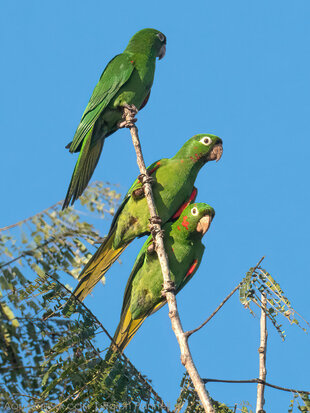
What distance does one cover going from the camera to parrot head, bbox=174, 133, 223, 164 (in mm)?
4340

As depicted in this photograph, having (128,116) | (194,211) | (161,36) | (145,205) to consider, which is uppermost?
(161,36)

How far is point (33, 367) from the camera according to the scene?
3229 millimetres

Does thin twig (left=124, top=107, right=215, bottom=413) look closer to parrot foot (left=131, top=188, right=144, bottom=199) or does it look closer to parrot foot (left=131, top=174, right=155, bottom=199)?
parrot foot (left=131, top=174, right=155, bottom=199)

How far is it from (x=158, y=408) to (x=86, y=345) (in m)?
0.46

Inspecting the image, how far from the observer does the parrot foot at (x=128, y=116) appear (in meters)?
4.58

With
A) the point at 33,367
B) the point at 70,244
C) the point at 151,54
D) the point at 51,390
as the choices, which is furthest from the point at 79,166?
the point at 51,390

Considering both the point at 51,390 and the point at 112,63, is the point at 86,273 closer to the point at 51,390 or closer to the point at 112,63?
the point at 51,390

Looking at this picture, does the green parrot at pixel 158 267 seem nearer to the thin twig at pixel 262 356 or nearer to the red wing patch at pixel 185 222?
the red wing patch at pixel 185 222

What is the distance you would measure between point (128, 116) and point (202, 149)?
733mm

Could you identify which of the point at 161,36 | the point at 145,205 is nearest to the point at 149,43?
the point at 161,36

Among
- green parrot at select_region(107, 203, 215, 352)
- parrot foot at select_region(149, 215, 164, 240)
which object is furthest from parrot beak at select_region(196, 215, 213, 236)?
parrot foot at select_region(149, 215, 164, 240)

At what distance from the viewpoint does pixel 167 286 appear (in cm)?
318

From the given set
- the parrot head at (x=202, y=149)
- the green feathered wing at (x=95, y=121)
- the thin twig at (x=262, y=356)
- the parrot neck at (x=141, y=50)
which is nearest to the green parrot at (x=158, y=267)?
the parrot head at (x=202, y=149)

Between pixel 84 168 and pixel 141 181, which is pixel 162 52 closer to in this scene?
pixel 84 168
